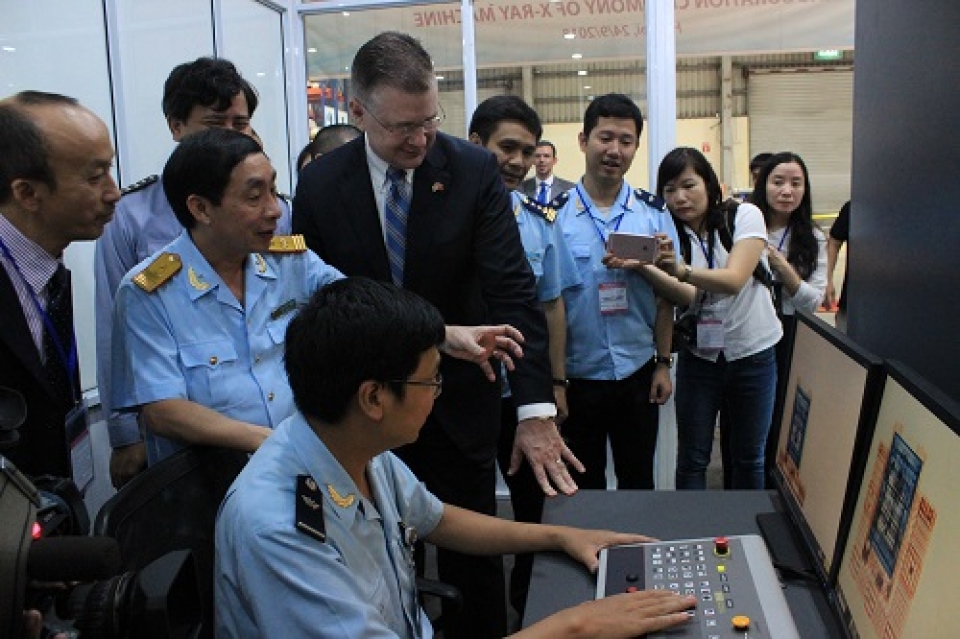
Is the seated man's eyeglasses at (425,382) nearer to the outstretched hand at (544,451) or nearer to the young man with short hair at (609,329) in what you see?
the outstretched hand at (544,451)

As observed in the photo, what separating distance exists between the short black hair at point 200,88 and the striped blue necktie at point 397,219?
2.03 ft

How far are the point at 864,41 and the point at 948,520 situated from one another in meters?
1.11

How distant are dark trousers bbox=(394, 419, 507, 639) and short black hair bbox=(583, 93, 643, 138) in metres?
1.10

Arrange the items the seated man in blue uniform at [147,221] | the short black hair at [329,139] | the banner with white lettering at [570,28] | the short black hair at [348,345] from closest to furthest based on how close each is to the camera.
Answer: the short black hair at [348,345], the seated man in blue uniform at [147,221], the short black hair at [329,139], the banner with white lettering at [570,28]

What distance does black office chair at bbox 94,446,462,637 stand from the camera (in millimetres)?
1170

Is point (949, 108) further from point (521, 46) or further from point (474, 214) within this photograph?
point (521, 46)

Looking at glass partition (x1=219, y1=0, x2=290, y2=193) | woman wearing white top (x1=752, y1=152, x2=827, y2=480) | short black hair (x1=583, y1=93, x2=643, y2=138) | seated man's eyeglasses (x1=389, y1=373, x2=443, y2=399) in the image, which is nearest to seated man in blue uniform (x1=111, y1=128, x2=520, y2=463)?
seated man's eyeglasses (x1=389, y1=373, x2=443, y2=399)

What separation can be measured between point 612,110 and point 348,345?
1.56 meters

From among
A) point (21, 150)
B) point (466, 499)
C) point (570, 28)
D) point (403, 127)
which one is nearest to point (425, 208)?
point (403, 127)

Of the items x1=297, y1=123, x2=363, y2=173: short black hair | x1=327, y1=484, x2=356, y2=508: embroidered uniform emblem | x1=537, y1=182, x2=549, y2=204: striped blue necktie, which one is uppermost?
x1=297, y1=123, x2=363, y2=173: short black hair

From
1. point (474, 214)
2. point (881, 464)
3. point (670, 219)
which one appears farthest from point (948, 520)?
point (670, 219)

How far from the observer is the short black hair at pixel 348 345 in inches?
43.6

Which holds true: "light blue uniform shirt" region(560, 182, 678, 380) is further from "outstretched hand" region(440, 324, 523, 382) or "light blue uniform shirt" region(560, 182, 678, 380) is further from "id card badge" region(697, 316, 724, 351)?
"outstretched hand" region(440, 324, 523, 382)

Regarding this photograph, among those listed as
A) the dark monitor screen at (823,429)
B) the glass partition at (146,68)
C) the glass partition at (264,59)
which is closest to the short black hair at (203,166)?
the dark monitor screen at (823,429)
